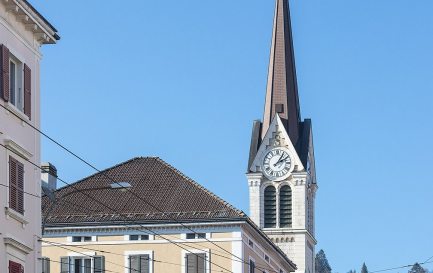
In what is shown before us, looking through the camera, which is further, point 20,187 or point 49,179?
point 49,179

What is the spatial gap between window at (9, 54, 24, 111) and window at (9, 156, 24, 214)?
1.49 meters

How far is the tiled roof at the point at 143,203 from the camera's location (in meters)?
66.1

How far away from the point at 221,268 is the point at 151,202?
13.2 feet

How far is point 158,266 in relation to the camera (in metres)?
66.2

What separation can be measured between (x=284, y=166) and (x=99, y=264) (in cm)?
6408

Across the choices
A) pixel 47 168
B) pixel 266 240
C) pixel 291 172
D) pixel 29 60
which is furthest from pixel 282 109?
pixel 29 60

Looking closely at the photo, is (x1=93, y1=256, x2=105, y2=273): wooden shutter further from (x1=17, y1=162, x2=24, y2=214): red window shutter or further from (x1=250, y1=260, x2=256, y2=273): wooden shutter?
(x1=17, y1=162, x2=24, y2=214): red window shutter

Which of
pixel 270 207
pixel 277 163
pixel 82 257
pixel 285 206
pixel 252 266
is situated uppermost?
pixel 277 163

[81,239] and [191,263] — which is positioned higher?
[81,239]

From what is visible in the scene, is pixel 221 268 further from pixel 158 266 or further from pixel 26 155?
pixel 26 155

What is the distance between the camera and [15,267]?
1535 inches

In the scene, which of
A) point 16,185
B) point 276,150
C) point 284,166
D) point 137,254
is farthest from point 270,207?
point 16,185

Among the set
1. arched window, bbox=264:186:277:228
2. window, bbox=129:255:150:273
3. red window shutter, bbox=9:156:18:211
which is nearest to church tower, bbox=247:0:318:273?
arched window, bbox=264:186:277:228

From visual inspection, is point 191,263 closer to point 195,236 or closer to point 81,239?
point 195,236
